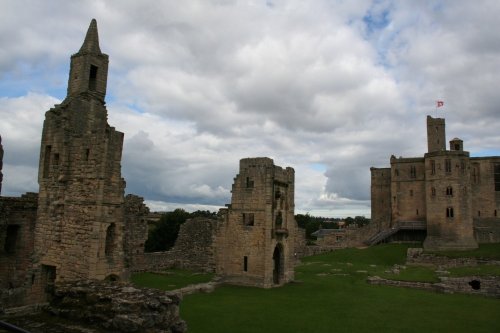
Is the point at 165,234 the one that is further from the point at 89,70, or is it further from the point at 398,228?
the point at 89,70

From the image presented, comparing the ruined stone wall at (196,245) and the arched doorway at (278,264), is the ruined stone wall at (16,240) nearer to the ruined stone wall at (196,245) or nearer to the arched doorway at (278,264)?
the arched doorway at (278,264)

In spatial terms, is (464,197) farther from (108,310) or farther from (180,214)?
(108,310)

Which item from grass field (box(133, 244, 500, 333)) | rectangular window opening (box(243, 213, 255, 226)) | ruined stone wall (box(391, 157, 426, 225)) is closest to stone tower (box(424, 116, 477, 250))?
ruined stone wall (box(391, 157, 426, 225))

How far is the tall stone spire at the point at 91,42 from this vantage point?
60.2ft

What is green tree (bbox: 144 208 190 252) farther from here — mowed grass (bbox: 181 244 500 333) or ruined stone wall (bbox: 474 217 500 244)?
ruined stone wall (bbox: 474 217 500 244)

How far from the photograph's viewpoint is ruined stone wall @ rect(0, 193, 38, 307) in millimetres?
17547

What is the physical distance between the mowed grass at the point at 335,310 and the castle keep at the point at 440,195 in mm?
22637

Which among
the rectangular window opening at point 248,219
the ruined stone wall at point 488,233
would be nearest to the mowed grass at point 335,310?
the rectangular window opening at point 248,219

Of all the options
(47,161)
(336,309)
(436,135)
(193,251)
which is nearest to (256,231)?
(336,309)

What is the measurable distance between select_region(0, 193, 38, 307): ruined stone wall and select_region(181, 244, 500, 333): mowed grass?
7.35m

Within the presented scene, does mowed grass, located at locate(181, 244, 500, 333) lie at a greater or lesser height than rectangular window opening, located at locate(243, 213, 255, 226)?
lesser

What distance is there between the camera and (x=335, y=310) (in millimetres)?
18406

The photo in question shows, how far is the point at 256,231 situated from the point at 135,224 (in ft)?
26.4

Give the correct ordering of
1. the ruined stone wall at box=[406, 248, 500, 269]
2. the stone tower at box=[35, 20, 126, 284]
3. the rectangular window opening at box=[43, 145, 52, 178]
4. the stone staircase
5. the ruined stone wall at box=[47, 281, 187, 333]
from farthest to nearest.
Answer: the stone staircase → the ruined stone wall at box=[406, 248, 500, 269] → the rectangular window opening at box=[43, 145, 52, 178] → the stone tower at box=[35, 20, 126, 284] → the ruined stone wall at box=[47, 281, 187, 333]
